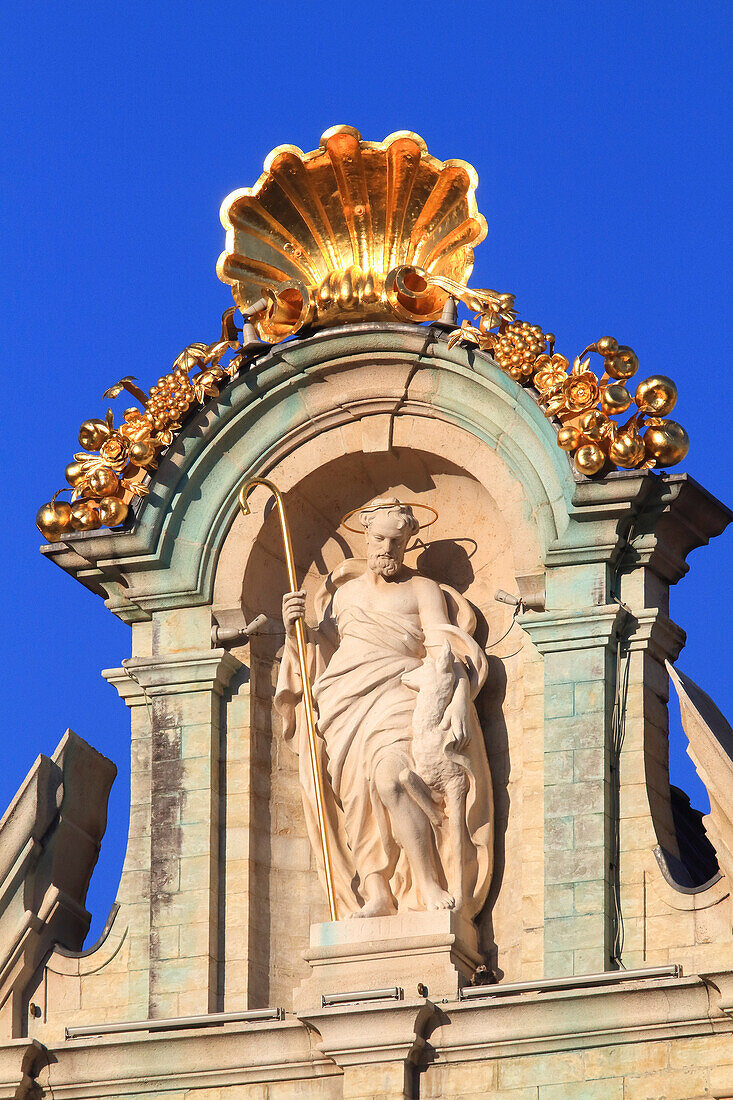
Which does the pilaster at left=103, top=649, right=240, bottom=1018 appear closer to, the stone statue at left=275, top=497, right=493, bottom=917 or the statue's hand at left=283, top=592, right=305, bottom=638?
the statue's hand at left=283, top=592, right=305, bottom=638

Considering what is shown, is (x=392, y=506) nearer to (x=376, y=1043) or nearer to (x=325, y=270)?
(x=325, y=270)

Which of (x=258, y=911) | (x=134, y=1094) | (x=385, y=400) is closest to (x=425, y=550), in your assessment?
(x=385, y=400)

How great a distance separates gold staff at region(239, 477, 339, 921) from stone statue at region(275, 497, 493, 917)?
0.22ft

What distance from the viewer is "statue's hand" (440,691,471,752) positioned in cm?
2142

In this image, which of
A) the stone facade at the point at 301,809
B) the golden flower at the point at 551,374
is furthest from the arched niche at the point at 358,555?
the golden flower at the point at 551,374

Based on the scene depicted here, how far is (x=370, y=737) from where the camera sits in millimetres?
21672

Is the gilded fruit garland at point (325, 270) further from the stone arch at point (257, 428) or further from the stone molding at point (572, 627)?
the stone molding at point (572, 627)

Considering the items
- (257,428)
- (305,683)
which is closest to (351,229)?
(257,428)

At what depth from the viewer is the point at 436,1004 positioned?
20.6 meters

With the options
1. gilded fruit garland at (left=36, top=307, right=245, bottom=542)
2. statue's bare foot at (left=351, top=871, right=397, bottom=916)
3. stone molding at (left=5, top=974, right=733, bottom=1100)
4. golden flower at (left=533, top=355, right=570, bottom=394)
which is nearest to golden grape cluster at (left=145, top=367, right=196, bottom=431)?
gilded fruit garland at (left=36, top=307, right=245, bottom=542)

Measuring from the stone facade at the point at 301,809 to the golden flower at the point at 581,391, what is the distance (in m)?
0.24

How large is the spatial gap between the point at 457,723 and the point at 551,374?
2153 mm

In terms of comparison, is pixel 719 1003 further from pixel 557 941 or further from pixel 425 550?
pixel 425 550

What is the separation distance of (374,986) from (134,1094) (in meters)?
1.57
